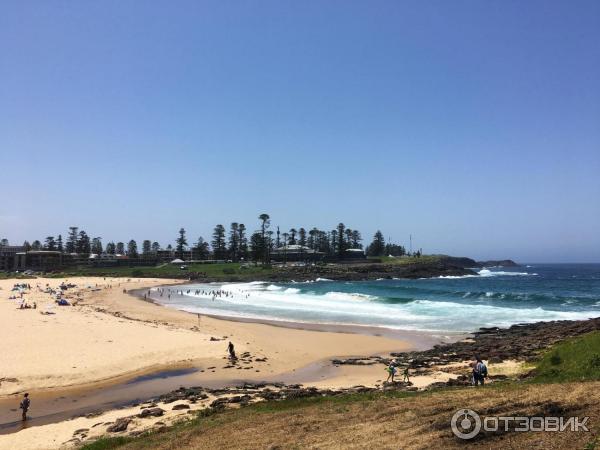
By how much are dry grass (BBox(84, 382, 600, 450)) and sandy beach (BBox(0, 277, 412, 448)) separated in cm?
551

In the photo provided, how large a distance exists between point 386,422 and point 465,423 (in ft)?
6.23

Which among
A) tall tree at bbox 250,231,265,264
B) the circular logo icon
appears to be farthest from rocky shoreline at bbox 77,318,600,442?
tall tree at bbox 250,231,265,264

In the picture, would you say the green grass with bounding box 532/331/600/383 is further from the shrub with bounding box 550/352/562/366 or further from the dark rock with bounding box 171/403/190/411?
the dark rock with bounding box 171/403/190/411

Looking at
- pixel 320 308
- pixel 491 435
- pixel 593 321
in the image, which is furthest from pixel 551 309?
pixel 491 435

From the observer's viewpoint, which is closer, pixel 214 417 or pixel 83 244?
pixel 214 417

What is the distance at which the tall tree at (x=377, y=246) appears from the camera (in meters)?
170

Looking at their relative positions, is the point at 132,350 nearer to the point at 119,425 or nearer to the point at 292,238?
the point at 119,425

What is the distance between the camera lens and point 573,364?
16078 mm

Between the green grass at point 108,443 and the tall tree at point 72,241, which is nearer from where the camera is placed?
the green grass at point 108,443

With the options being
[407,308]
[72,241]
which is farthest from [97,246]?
[407,308]

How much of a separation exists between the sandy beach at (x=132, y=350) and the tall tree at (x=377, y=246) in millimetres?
133478

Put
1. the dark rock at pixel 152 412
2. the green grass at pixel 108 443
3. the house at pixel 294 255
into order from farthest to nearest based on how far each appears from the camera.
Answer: the house at pixel 294 255
the dark rock at pixel 152 412
the green grass at pixel 108 443

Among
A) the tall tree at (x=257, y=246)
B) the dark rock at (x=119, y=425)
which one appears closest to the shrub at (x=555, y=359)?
the dark rock at (x=119, y=425)

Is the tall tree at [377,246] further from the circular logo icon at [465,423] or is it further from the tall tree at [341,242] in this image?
the circular logo icon at [465,423]
